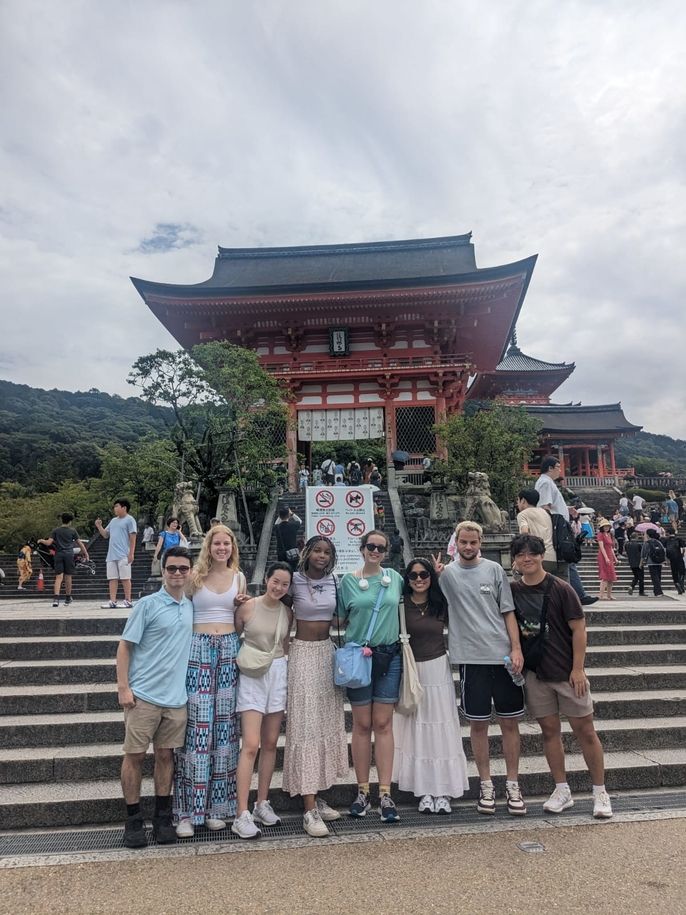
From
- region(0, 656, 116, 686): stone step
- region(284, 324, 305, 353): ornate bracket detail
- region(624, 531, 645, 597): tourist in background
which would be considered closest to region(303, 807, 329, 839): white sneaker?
region(0, 656, 116, 686): stone step

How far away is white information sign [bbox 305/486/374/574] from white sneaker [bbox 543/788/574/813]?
507cm

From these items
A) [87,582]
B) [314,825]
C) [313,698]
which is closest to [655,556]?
[313,698]

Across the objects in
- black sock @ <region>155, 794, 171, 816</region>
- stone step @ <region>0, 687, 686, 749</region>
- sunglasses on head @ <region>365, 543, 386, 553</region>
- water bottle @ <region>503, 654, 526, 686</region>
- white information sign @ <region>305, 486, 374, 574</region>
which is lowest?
black sock @ <region>155, 794, 171, 816</region>

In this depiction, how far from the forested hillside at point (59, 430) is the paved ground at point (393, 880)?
15485 mm

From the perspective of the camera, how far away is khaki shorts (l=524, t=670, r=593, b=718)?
3.43m

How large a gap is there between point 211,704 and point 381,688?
102cm

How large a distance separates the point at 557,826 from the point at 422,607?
1.44 m

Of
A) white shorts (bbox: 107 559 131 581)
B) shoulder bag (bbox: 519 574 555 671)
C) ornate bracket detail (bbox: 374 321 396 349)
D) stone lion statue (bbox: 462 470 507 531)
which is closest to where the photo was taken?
shoulder bag (bbox: 519 574 555 671)

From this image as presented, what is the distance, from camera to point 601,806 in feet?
11.0

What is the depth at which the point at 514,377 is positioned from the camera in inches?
1358

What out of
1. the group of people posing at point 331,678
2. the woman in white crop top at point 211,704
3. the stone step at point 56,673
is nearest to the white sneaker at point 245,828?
the group of people posing at point 331,678

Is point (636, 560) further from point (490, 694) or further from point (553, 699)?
point (490, 694)

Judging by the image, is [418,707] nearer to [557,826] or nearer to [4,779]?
[557,826]

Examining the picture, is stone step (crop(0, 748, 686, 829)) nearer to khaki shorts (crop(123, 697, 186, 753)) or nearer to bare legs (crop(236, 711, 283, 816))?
bare legs (crop(236, 711, 283, 816))
